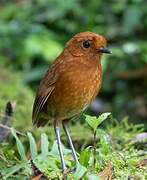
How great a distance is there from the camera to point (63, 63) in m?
3.88

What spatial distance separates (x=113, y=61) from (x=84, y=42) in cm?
451

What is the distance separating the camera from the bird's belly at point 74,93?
380 cm

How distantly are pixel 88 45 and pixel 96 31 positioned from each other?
15.0ft

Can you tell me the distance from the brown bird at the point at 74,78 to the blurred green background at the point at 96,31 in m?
3.37

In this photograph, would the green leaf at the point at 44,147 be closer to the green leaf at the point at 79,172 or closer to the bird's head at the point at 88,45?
the green leaf at the point at 79,172

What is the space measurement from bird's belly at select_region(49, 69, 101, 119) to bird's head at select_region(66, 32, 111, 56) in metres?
0.15

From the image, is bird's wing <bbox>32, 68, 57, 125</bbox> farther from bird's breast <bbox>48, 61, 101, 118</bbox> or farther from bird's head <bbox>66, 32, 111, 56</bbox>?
bird's head <bbox>66, 32, 111, 56</bbox>

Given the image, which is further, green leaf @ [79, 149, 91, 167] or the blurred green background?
the blurred green background

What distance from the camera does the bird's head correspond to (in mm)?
3855

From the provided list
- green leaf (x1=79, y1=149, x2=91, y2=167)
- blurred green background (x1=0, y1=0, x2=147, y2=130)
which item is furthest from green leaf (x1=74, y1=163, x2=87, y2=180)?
blurred green background (x1=0, y1=0, x2=147, y2=130)

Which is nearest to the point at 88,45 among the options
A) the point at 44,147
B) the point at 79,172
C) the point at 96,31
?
the point at 44,147

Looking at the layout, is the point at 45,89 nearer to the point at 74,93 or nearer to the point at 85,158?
the point at 74,93

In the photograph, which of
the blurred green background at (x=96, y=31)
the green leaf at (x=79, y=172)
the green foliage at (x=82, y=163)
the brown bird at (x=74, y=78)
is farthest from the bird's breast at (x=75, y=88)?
the blurred green background at (x=96, y=31)

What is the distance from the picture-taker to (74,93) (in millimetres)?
3795
